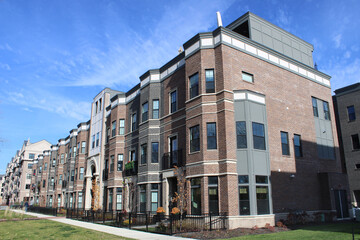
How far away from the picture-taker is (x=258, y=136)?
2023 cm

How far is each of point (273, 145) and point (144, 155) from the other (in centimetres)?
1094

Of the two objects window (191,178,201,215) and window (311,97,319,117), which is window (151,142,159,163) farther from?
window (311,97,319,117)

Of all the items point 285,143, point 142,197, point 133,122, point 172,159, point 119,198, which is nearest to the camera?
point 285,143

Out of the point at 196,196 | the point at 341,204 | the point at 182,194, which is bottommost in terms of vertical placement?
the point at 341,204

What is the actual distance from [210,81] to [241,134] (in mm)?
4205

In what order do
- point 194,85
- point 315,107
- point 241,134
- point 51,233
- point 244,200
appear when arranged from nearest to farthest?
point 51,233 → point 244,200 → point 241,134 → point 194,85 → point 315,107

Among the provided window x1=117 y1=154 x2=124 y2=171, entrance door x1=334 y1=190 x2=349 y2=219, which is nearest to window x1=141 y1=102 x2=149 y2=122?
window x1=117 y1=154 x2=124 y2=171

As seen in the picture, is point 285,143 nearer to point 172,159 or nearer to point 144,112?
point 172,159

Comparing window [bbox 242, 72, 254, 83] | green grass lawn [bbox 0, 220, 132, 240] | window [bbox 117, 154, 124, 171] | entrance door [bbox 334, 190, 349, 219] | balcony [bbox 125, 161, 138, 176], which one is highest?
window [bbox 242, 72, 254, 83]

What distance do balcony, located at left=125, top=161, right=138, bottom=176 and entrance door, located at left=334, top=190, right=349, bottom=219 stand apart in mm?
16730

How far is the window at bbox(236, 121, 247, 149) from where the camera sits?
1947 cm

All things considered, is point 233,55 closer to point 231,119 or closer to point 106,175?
point 231,119

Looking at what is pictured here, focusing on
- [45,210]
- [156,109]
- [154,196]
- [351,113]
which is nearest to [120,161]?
[154,196]

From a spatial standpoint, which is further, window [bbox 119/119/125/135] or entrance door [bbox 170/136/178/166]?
window [bbox 119/119/125/135]
